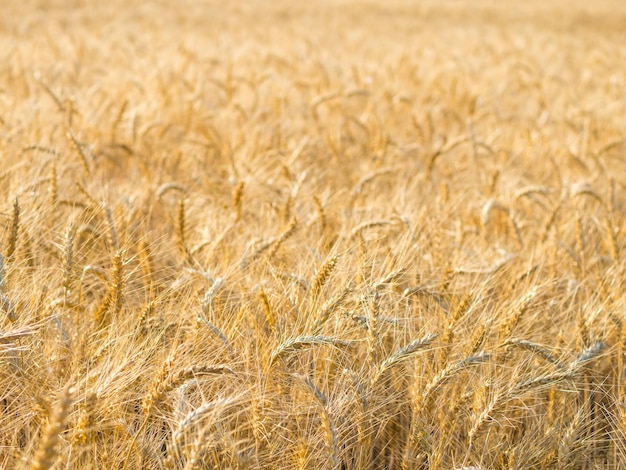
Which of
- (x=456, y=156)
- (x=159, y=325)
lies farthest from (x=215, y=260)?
(x=456, y=156)

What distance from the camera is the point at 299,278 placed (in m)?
1.45

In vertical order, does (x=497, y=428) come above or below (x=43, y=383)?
below

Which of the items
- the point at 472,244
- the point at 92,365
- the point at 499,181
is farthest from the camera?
the point at 499,181

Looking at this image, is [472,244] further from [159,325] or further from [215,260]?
[159,325]

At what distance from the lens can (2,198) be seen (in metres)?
1.69

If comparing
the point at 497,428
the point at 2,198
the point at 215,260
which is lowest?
the point at 497,428

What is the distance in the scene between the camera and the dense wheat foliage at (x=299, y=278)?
1.12 metres

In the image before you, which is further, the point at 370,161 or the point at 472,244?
the point at 370,161

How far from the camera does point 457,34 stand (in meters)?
9.40

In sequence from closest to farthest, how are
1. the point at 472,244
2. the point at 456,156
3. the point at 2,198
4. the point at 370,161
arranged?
1. the point at 2,198
2. the point at 472,244
3. the point at 370,161
4. the point at 456,156

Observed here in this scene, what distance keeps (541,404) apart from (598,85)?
521cm

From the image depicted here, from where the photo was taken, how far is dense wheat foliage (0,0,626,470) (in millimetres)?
1125

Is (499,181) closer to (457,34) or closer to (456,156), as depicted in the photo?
(456,156)

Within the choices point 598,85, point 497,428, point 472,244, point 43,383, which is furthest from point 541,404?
point 598,85
